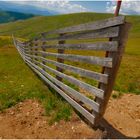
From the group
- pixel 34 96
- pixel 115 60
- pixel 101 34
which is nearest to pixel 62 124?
pixel 34 96

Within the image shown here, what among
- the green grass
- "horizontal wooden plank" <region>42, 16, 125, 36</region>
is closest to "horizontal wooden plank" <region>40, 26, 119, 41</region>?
"horizontal wooden plank" <region>42, 16, 125, 36</region>

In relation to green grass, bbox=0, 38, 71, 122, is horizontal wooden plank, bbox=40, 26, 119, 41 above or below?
above

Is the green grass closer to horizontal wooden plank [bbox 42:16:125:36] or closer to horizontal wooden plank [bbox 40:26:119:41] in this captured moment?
horizontal wooden plank [bbox 40:26:119:41]

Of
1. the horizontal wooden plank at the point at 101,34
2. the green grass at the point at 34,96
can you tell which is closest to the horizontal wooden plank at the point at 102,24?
the horizontal wooden plank at the point at 101,34

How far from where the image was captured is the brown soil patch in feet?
22.4

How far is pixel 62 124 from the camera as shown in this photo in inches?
290

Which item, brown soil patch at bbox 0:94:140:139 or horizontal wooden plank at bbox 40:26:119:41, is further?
brown soil patch at bbox 0:94:140:139

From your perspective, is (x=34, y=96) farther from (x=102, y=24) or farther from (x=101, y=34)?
(x=102, y=24)

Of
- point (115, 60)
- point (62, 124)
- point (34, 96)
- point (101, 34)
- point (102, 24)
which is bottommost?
point (34, 96)

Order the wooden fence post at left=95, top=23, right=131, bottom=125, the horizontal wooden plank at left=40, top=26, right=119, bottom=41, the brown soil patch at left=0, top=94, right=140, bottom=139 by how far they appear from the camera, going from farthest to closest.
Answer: the brown soil patch at left=0, top=94, right=140, bottom=139, the horizontal wooden plank at left=40, top=26, right=119, bottom=41, the wooden fence post at left=95, top=23, right=131, bottom=125

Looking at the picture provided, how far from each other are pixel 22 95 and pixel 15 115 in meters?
1.57

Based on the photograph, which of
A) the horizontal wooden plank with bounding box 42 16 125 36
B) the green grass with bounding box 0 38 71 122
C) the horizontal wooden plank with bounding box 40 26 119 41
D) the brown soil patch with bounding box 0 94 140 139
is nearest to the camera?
the horizontal wooden plank with bounding box 42 16 125 36

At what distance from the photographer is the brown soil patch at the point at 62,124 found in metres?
6.82

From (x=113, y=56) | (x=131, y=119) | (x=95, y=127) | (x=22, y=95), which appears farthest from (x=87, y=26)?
(x=22, y=95)
